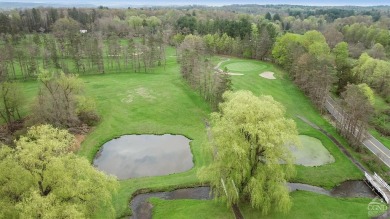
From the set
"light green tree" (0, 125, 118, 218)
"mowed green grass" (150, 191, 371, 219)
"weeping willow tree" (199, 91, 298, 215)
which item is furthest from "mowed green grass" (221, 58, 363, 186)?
"light green tree" (0, 125, 118, 218)

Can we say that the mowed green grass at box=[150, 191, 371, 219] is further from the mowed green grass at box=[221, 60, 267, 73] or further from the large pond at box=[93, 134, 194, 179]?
the mowed green grass at box=[221, 60, 267, 73]

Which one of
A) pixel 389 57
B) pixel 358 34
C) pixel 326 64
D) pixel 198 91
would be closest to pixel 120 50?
pixel 198 91

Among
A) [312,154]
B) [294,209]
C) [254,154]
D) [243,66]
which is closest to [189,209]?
[254,154]

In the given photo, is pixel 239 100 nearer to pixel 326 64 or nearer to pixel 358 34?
pixel 326 64

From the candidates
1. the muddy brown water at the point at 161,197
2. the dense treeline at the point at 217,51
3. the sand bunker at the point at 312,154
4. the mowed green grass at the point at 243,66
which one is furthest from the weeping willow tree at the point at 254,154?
the mowed green grass at the point at 243,66

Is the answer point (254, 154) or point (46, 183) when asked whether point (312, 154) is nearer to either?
point (254, 154)

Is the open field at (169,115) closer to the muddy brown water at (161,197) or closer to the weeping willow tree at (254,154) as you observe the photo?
the muddy brown water at (161,197)
